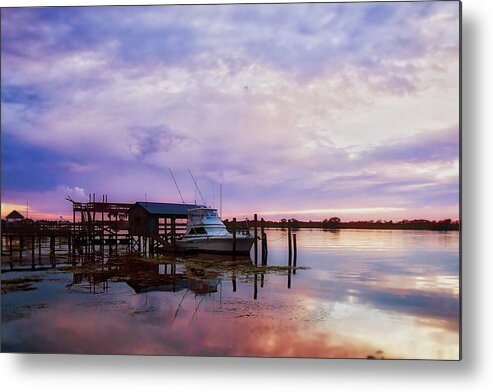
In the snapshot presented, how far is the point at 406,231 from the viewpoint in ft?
16.5

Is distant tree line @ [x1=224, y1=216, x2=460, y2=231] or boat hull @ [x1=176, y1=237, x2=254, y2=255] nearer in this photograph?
distant tree line @ [x1=224, y1=216, x2=460, y2=231]

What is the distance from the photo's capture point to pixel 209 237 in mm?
13383

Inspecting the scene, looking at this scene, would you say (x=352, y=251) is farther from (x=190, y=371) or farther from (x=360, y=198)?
(x=190, y=371)

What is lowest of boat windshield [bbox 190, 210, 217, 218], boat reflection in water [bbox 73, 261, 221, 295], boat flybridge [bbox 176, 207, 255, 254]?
Result: boat reflection in water [bbox 73, 261, 221, 295]

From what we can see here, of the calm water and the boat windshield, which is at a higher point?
the boat windshield

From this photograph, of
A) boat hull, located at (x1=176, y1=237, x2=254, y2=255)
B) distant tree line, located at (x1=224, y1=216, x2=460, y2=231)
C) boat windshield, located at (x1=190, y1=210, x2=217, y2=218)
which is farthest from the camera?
boat windshield, located at (x1=190, y1=210, x2=217, y2=218)

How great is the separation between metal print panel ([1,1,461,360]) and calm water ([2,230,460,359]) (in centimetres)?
2

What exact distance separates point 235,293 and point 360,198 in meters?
2.24

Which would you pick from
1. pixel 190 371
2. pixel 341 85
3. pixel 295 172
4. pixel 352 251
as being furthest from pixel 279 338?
pixel 352 251

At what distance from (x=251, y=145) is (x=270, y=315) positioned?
1.94 meters

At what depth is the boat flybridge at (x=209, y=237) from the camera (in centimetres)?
1276

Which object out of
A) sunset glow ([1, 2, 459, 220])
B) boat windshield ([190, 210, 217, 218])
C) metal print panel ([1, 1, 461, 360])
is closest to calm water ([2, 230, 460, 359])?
metal print panel ([1, 1, 461, 360])

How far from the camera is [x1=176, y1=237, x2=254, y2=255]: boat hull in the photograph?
12.7 metres

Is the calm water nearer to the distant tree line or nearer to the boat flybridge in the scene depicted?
the distant tree line
